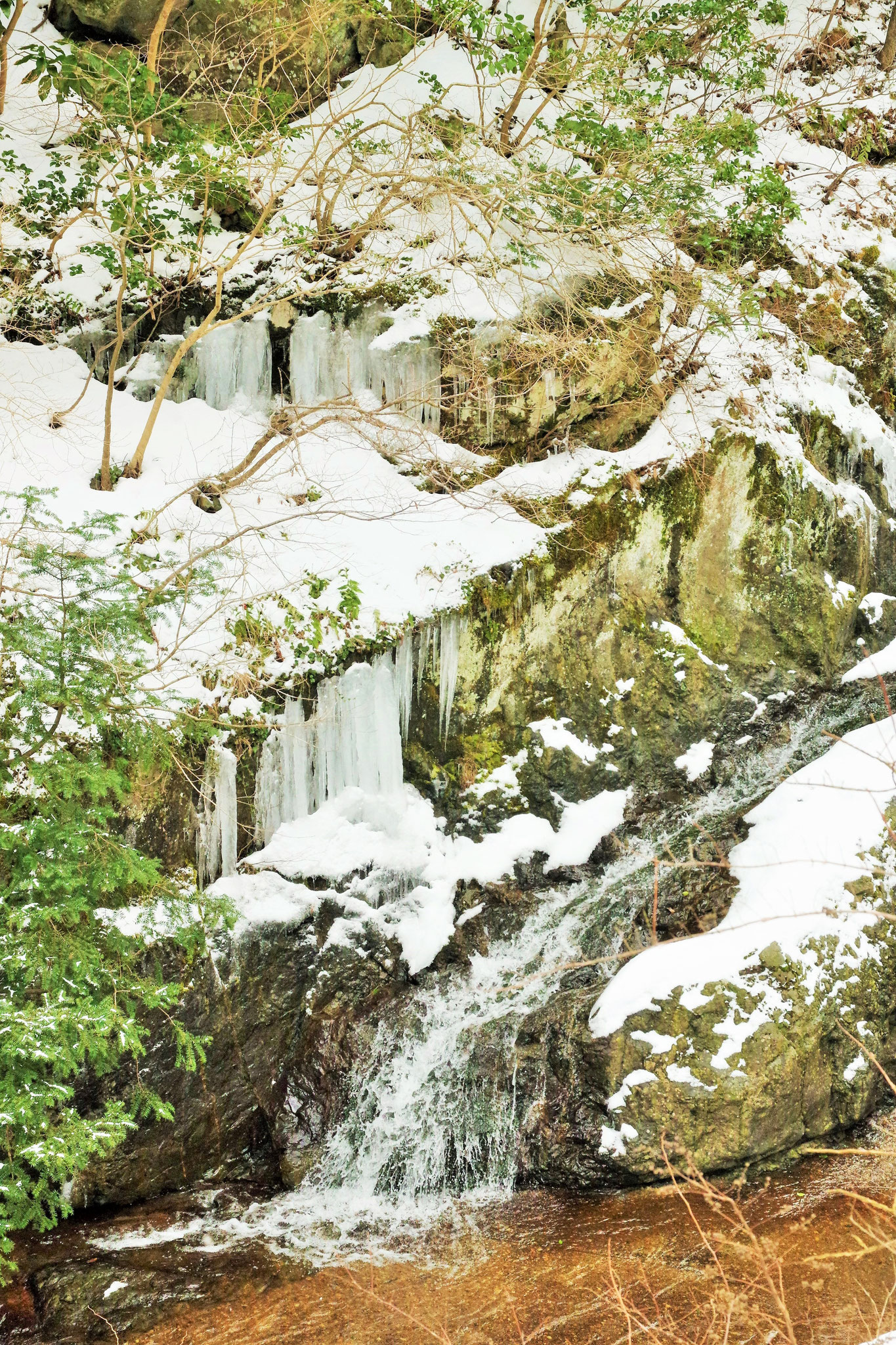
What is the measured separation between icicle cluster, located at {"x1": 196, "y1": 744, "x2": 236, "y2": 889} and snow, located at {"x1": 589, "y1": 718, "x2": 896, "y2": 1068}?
2.42 meters

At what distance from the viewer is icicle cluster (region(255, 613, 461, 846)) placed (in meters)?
5.93

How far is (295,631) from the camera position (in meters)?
6.18

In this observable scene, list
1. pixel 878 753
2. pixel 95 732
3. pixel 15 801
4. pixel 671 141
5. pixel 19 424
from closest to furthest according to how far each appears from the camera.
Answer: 1. pixel 15 801
2. pixel 95 732
3. pixel 878 753
4. pixel 19 424
5. pixel 671 141

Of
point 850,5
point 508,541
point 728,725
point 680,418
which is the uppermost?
point 850,5

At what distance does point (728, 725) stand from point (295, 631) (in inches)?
136

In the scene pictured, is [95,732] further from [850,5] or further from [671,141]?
[850,5]

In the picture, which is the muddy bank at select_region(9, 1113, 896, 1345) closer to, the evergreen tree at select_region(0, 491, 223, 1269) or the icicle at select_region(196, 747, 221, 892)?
the evergreen tree at select_region(0, 491, 223, 1269)

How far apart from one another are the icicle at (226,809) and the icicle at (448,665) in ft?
5.16

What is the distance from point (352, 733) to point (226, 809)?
3.25 feet

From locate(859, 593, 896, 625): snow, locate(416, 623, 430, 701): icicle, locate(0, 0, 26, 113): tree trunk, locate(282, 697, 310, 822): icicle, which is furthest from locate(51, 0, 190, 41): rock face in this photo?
locate(859, 593, 896, 625): snow

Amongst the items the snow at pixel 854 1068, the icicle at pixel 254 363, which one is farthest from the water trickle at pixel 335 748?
the snow at pixel 854 1068

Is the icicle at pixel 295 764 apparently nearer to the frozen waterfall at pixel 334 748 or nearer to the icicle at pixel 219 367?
the frozen waterfall at pixel 334 748

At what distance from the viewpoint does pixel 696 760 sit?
6.95 m

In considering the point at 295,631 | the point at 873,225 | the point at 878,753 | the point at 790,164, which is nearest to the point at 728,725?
the point at 878,753
